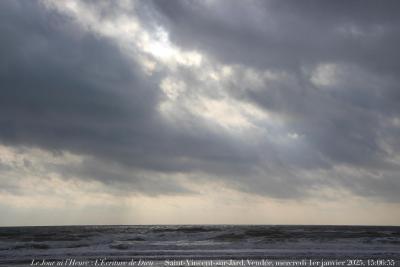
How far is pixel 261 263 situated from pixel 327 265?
411cm

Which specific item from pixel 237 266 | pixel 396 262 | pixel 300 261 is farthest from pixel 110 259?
pixel 396 262

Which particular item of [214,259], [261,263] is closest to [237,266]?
[261,263]

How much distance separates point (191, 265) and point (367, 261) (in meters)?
11.9

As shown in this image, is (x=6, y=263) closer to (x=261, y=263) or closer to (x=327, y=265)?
(x=261, y=263)

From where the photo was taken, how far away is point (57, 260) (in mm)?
27656

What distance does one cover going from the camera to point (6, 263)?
26203 millimetres

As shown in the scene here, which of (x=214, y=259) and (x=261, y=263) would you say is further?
(x=214, y=259)

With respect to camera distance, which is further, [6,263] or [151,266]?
[6,263]

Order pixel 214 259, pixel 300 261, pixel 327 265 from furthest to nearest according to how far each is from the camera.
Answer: pixel 214 259, pixel 300 261, pixel 327 265

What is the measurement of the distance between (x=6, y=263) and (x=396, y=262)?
26417 millimetres

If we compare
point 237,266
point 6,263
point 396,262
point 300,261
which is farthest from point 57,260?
point 396,262

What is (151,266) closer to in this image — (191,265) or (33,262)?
(191,265)

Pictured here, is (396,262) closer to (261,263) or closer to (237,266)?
(261,263)

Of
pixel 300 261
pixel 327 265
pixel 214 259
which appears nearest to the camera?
pixel 327 265
